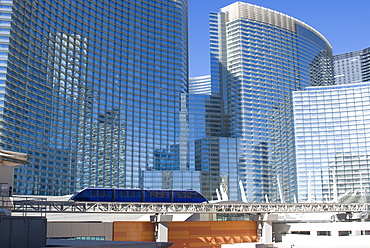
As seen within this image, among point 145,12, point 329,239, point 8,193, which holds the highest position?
point 145,12

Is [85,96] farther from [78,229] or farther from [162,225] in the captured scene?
[78,229]

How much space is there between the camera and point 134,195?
64875 mm

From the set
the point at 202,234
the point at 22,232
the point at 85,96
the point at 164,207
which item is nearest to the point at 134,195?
the point at 164,207

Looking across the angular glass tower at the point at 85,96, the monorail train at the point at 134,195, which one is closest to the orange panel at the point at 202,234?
the monorail train at the point at 134,195

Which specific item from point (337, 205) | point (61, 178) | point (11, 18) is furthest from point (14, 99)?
point (337, 205)

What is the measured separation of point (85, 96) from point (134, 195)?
339 feet

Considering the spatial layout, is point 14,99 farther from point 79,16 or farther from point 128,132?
point 128,132

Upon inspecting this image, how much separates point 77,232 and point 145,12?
161353 mm

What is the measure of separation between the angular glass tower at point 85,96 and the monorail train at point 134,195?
208 feet

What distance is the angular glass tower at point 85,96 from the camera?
412 ft

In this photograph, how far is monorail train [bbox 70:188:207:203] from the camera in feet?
202

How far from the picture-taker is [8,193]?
48219mm

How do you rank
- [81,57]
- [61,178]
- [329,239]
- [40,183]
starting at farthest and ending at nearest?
[81,57] < [61,178] < [40,183] < [329,239]

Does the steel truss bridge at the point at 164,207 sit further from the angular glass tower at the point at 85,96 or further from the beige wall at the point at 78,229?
the angular glass tower at the point at 85,96
